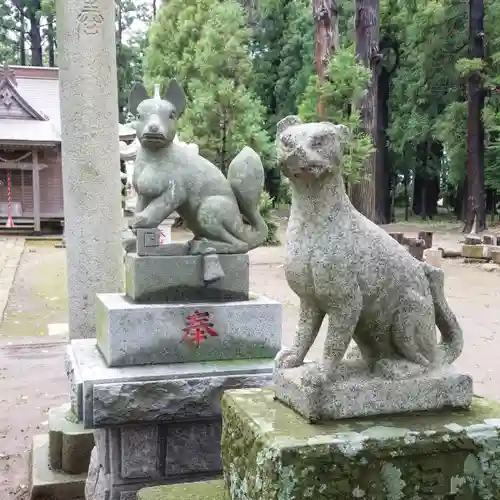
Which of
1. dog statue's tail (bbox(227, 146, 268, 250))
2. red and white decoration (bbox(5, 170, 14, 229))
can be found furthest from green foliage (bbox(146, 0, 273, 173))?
dog statue's tail (bbox(227, 146, 268, 250))

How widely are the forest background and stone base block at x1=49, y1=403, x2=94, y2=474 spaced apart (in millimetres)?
8078

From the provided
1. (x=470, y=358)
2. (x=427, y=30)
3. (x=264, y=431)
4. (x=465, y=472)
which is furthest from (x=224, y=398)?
(x=427, y=30)

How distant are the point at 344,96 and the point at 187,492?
10992 millimetres

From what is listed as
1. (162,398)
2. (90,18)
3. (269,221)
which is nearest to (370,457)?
(162,398)

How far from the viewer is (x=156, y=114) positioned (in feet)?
11.6

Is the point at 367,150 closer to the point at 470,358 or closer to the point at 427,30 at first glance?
the point at 470,358

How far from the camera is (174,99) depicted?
368cm

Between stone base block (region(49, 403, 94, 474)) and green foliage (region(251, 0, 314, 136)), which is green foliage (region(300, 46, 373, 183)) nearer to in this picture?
stone base block (region(49, 403, 94, 474))

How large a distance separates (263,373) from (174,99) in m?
1.59

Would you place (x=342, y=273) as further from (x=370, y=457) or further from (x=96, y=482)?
(x=96, y=482)

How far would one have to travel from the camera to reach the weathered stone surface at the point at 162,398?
3.13 metres

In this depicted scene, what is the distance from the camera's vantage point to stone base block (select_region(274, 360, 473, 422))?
201 centimetres

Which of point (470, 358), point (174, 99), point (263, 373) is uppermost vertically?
point (174, 99)

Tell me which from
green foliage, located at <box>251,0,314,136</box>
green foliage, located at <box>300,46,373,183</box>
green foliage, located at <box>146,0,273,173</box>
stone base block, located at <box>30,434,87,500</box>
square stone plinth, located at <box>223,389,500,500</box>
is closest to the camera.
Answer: square stone plinth, located at <box>223,389,500,500</box>
